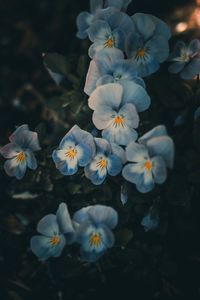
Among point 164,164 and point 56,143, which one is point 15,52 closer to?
point 56,143

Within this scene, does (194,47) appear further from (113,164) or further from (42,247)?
(42,247)

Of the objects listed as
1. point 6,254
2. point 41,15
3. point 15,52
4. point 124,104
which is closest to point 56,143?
point 124,104

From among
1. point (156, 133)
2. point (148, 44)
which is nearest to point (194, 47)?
point (148, 44)

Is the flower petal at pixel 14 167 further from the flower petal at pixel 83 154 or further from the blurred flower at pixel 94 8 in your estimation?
the blurred flower at pixel 94 8

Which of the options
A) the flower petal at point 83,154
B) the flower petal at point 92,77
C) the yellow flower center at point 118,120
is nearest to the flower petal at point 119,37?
the flower petal at point 92,77

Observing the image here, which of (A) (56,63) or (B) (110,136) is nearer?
(B) (110,136)

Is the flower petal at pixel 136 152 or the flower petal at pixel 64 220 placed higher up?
the flower petal at pixel 136 152
